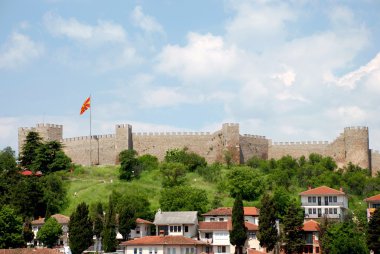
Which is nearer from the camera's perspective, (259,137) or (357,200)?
(357,200)

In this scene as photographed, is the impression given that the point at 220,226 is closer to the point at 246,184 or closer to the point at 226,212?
the point at 226,212

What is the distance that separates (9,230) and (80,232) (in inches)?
212

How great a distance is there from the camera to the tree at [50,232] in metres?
62.5

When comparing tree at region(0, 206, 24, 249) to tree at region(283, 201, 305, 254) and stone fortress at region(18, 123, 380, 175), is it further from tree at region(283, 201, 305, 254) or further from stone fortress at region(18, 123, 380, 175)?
stone fortress at region(18, 123, 380, 175)

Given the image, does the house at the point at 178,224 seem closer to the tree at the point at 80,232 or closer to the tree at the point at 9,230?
the tree at the point at 80,232

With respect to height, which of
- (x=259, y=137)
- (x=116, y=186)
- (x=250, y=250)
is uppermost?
(x=259, y=137)

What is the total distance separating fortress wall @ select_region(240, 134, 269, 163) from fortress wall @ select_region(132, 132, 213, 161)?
11.1 feet

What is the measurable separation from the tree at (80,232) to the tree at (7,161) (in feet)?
57.9

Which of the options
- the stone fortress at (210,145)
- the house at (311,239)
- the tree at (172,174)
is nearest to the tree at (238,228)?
the house at (311,239)

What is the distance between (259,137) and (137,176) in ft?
53.2

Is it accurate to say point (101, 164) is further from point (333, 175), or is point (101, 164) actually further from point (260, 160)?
point (333, 175)

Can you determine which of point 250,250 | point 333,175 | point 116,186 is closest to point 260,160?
point 333,175

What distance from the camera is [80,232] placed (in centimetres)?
5869

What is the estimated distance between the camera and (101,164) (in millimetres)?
90250
